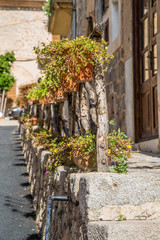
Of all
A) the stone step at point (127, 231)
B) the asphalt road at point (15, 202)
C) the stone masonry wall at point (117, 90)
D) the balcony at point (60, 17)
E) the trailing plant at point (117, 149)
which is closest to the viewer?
the stone step at point (127, 231)

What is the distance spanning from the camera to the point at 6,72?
3403cm

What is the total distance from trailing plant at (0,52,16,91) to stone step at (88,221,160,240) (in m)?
32.2

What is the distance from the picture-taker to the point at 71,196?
294 centimetres

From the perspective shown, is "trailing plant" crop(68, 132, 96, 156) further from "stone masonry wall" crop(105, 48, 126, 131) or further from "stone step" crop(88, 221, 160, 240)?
"stone masonry wall" crop(105, 48, 126, 131)

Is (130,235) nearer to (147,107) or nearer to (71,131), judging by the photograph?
(71,131)

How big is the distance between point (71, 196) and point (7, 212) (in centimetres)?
417

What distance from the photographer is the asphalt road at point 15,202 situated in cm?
588

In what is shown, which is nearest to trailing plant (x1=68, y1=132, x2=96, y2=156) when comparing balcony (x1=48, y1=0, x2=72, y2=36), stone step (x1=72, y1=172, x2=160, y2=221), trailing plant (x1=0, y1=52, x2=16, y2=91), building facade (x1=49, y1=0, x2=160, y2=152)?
stone step (x1=72, y1=172, x2=160, y2=221)

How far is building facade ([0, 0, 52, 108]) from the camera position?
35312mm

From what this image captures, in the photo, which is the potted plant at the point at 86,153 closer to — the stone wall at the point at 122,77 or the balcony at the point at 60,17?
the stone wall at the point at 122,77

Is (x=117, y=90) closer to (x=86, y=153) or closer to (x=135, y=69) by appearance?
(x=135, y=69)

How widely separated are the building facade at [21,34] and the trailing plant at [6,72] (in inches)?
57.1

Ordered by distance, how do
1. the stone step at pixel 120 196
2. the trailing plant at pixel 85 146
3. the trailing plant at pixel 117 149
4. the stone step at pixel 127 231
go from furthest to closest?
the trailing plant at pixel 85 146, the trailing plant at pixel 117 149, the stone step at pixel 120 196, the stone step at pixel 127 231

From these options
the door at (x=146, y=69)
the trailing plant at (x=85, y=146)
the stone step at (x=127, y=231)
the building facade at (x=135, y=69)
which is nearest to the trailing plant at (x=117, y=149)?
the trailing plant at (x=85, y=146)
